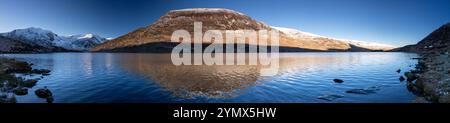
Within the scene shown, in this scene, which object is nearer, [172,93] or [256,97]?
[256,97]

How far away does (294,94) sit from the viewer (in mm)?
26875

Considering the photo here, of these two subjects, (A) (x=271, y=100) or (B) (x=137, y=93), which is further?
(B) (x=137, y=93)
